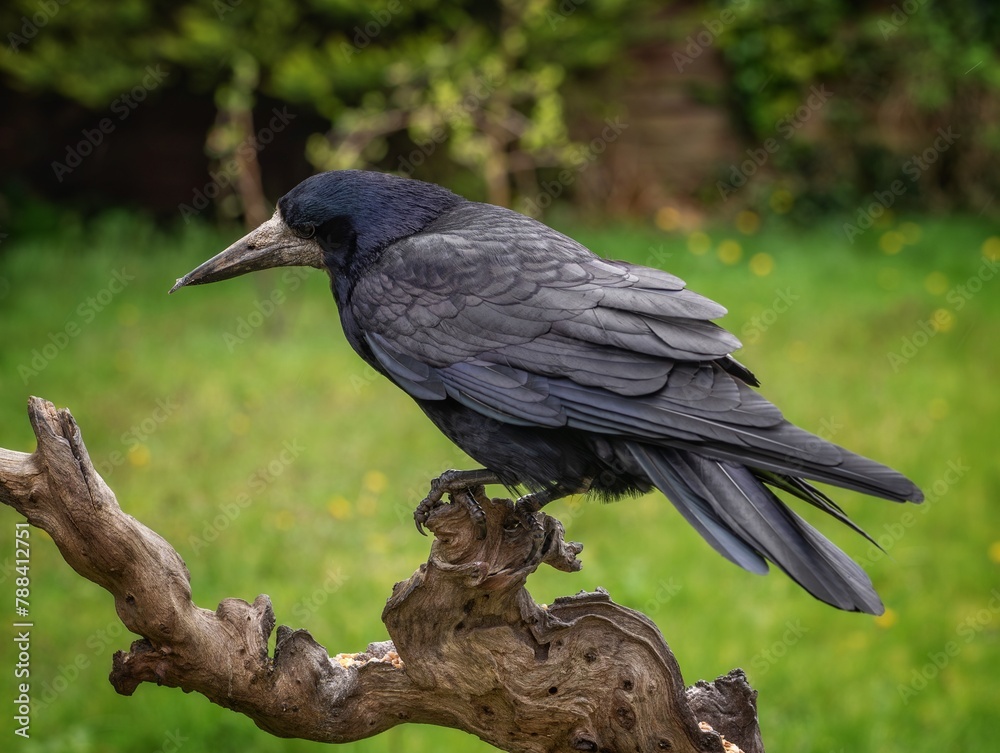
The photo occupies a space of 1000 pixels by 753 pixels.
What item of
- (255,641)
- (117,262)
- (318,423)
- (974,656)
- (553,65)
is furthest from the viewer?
(553,65)

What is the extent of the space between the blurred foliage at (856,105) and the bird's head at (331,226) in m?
7.29

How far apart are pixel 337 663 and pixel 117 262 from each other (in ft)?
19.7

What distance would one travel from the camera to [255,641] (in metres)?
2.76

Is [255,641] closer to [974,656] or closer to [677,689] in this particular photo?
[677,689]

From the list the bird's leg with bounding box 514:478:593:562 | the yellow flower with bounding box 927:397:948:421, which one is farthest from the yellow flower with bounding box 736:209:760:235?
the bird's leg with bounding box 514:478:593:562

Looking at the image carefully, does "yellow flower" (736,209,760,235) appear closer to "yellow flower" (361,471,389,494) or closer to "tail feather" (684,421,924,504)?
"yellow flower" (361,471,389,494)

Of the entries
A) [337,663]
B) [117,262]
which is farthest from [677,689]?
[117,262]

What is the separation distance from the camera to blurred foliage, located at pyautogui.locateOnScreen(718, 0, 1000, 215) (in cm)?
970

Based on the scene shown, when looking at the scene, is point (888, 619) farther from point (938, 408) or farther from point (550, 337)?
point (550, 337)

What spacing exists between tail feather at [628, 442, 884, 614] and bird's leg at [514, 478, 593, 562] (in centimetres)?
27

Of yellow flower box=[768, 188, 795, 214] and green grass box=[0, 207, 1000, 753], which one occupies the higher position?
yellow flower box=[768, 188, 795, 214]

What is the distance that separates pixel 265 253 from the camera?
3.11 meters

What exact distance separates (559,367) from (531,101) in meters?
7.38

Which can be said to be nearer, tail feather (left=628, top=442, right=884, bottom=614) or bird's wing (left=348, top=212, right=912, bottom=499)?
tail feather (left=628, top=442, right=884, bottom=614)
